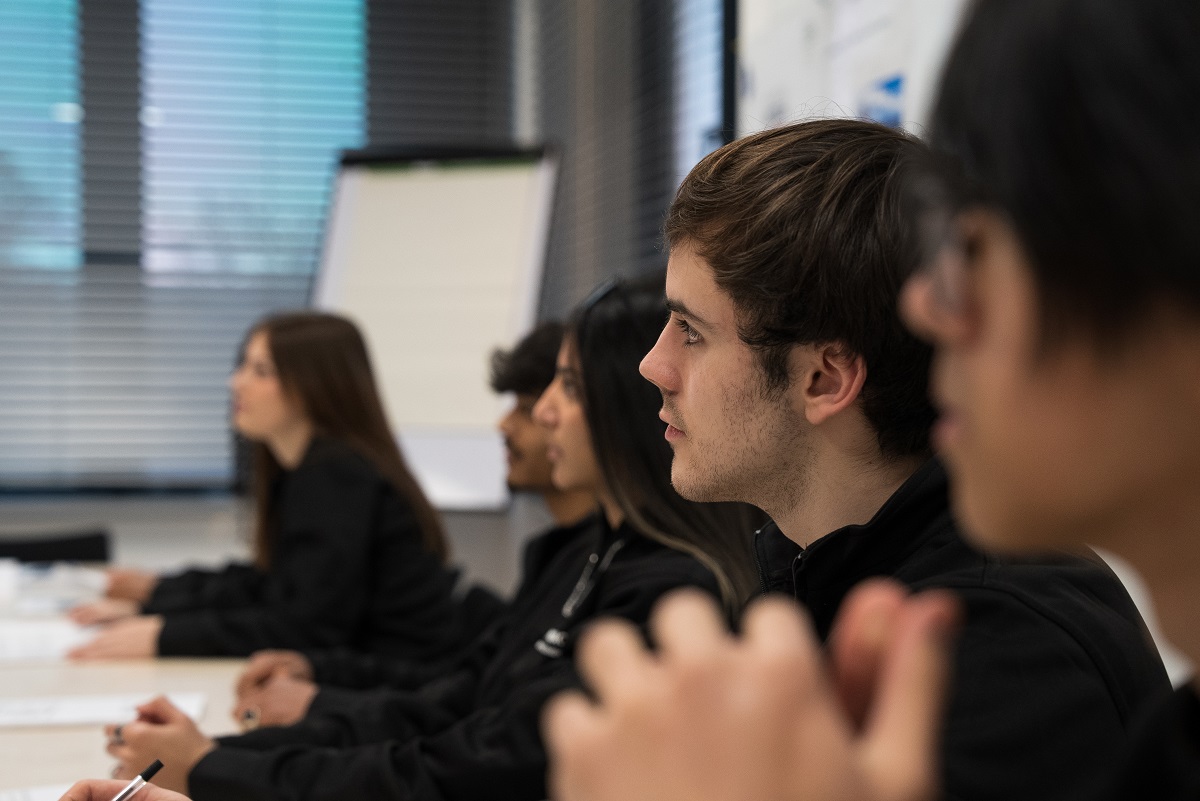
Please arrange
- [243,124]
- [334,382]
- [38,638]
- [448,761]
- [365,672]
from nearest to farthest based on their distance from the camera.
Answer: [448,761] → [365,672] → [38,638] → [334,382] → [243,124]

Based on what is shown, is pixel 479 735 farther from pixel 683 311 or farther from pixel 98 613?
pixel 98 613

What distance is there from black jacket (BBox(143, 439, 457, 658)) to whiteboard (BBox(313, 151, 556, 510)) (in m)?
0.98

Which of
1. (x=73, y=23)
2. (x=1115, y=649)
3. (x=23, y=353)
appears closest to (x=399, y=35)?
(x=73, y=23)

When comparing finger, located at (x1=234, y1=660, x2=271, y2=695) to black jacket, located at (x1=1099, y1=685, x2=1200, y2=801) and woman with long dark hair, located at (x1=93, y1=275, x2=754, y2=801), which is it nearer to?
woman with long dark hair, located at (x1=93, y1=275, x2=754, y2=801)

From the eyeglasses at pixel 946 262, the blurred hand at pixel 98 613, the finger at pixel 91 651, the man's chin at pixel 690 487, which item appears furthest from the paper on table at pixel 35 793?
the blurred hand at pixel 98 613

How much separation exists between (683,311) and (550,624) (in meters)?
0.77

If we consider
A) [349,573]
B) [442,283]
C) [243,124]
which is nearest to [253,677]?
[349,573]

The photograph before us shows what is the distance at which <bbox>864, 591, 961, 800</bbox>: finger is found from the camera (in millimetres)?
425

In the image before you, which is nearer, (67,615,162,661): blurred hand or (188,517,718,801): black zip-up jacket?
(188,517,718,801): black zip-up jacket

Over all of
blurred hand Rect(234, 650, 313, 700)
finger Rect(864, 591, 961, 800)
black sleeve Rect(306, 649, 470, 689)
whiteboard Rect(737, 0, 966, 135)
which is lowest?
black sleeve Rect(306, 649, 470, 689)

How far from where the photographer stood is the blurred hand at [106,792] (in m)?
1.09

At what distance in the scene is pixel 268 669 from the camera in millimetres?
2139

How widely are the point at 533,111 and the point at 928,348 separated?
3615 mm

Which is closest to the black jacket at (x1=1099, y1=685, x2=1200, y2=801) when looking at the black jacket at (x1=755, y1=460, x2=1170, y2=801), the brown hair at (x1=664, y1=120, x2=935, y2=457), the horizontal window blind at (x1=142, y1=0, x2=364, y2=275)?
the black jacket at (x1=755, y1=460, x2=1170, y2=801)
